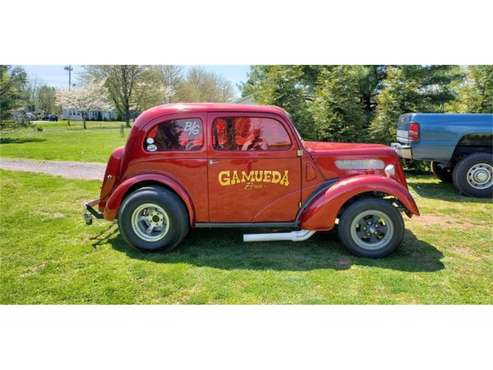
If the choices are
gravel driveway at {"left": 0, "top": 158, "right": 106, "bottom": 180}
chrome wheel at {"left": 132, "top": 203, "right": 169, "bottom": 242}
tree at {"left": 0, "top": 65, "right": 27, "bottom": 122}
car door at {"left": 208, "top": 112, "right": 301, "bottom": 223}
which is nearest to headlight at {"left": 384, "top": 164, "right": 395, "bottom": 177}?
car door at {"left": 208, "top": 112, "right": 301, "bottom": 223}

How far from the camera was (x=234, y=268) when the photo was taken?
4098 millimetres

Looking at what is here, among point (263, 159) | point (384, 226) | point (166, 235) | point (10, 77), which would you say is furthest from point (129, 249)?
point (10, 77)

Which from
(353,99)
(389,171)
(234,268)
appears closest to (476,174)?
(353,99)

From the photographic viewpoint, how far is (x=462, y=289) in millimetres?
3672

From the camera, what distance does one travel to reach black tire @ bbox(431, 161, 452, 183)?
874cm

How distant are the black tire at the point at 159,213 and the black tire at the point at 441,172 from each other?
7116mm

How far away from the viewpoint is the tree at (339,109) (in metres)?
10.3

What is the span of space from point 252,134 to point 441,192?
564 centimetres

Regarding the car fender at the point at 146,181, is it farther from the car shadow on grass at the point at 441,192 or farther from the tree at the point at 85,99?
the tree at the point at 85,99

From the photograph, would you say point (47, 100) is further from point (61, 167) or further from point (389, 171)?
point (389, 171)

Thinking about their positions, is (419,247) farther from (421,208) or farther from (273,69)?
(273,69)

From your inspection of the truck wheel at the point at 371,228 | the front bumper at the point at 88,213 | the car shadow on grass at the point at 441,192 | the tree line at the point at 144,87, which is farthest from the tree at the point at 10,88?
the truck wheel at the point at 371,228

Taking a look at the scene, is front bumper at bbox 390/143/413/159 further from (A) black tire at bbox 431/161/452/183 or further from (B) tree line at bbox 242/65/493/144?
(B) tree line at bbox 242/65/493/144

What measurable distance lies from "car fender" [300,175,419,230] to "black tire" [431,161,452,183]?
521cm
